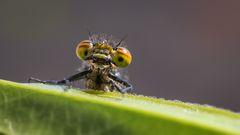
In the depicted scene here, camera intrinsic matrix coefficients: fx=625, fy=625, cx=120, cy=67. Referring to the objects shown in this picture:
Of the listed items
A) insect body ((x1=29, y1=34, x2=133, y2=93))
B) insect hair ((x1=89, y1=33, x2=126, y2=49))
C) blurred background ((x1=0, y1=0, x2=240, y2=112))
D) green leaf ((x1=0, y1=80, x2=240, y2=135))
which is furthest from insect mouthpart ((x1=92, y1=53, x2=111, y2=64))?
blurred background ((x1=0, y1=0, x2=240, y2=112))

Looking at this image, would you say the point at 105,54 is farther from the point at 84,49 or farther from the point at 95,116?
the point at 95,116

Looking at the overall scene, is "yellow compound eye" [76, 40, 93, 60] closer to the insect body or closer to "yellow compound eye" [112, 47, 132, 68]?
the insect body

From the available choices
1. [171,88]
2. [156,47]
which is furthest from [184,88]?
[156,47]

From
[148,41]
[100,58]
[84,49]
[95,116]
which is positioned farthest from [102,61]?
[148,41]

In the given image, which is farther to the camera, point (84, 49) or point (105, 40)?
point (105, 40)

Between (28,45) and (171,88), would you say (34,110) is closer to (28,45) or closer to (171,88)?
(171,88)

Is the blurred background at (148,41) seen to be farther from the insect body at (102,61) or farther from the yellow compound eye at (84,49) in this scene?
the yellow compound eye at (84,49)
